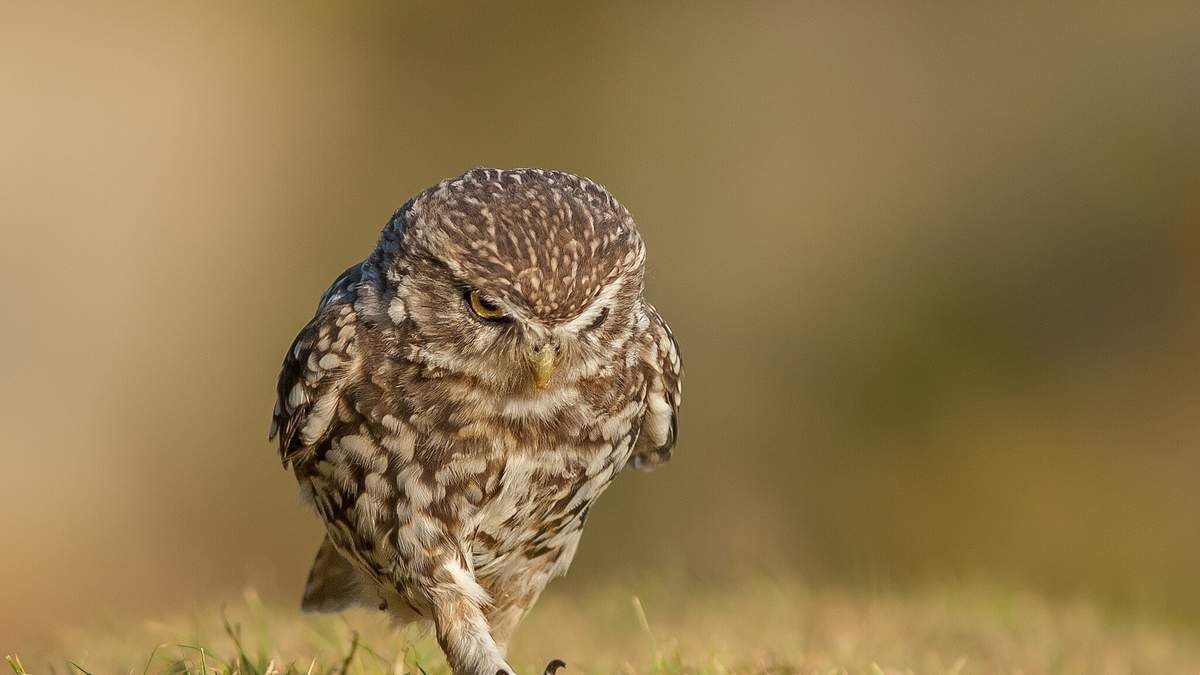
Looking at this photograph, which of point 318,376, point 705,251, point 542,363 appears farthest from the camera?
point 705,251

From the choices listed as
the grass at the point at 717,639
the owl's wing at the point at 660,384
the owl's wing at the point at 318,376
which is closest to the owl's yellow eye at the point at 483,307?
the owl's wing at the point at 318,376

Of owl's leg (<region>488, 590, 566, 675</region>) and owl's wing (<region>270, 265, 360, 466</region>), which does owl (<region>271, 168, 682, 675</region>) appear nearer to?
owl's wing (<region>270, 265, 360, 466</region>)

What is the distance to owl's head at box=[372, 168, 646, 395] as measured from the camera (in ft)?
14.8

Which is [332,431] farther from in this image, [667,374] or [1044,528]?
[1044,528]

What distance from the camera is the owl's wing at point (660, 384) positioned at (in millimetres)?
5109

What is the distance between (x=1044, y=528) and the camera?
38.0 ft

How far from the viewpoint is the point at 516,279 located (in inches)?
177

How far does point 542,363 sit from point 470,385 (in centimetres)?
29

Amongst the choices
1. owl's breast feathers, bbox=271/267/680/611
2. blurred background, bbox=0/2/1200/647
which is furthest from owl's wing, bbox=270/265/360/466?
blurred background, bbox=0/2/1200/647

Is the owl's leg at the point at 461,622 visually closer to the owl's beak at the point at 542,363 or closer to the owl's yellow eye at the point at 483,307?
the owl's beak at the point at 542,363

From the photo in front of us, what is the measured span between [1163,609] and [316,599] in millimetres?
3863

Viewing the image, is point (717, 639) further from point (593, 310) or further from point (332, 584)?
point (593, 310)

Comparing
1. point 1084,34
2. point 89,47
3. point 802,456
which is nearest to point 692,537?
point 802,456

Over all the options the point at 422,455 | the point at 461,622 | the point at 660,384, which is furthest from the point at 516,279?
the point at 461,622
